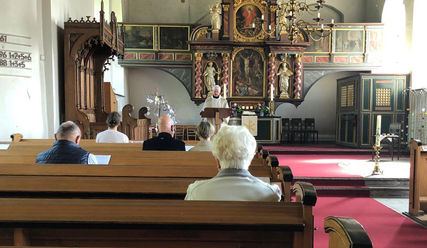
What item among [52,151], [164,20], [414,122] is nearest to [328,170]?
[414,122]

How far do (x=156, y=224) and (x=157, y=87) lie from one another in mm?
14368

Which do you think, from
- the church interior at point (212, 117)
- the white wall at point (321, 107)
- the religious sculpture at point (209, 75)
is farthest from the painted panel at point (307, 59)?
the religious sculpture at point (209, 75)

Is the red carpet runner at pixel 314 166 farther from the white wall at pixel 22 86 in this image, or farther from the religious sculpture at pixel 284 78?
the white wall at pixel 22 86

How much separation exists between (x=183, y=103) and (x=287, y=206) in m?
14.2

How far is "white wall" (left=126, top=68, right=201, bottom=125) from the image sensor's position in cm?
1546

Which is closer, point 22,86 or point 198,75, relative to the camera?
point 22,86

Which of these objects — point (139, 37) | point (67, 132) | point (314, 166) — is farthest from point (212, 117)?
point (139, 37)

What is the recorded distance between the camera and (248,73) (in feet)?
44.0

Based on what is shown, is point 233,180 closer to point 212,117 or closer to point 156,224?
point 156,224

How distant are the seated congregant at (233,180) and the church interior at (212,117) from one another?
228 millimetres

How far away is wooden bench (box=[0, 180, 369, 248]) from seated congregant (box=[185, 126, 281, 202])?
1.01 feet

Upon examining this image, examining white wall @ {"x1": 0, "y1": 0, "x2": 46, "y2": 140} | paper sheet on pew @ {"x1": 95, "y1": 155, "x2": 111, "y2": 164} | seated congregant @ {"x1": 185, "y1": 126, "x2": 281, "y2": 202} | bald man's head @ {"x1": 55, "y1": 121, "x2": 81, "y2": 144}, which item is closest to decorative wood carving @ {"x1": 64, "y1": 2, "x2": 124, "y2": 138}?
white wall @ {"x1": 0, "y1": 0, "x2": 46, "y2": 140}

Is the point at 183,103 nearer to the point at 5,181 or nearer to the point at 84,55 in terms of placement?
the point at 84,55

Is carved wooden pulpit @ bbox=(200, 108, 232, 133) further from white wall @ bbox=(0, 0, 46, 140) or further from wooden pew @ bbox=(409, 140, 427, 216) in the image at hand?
white wall @ bbox=(0, 0, 46, 140)
